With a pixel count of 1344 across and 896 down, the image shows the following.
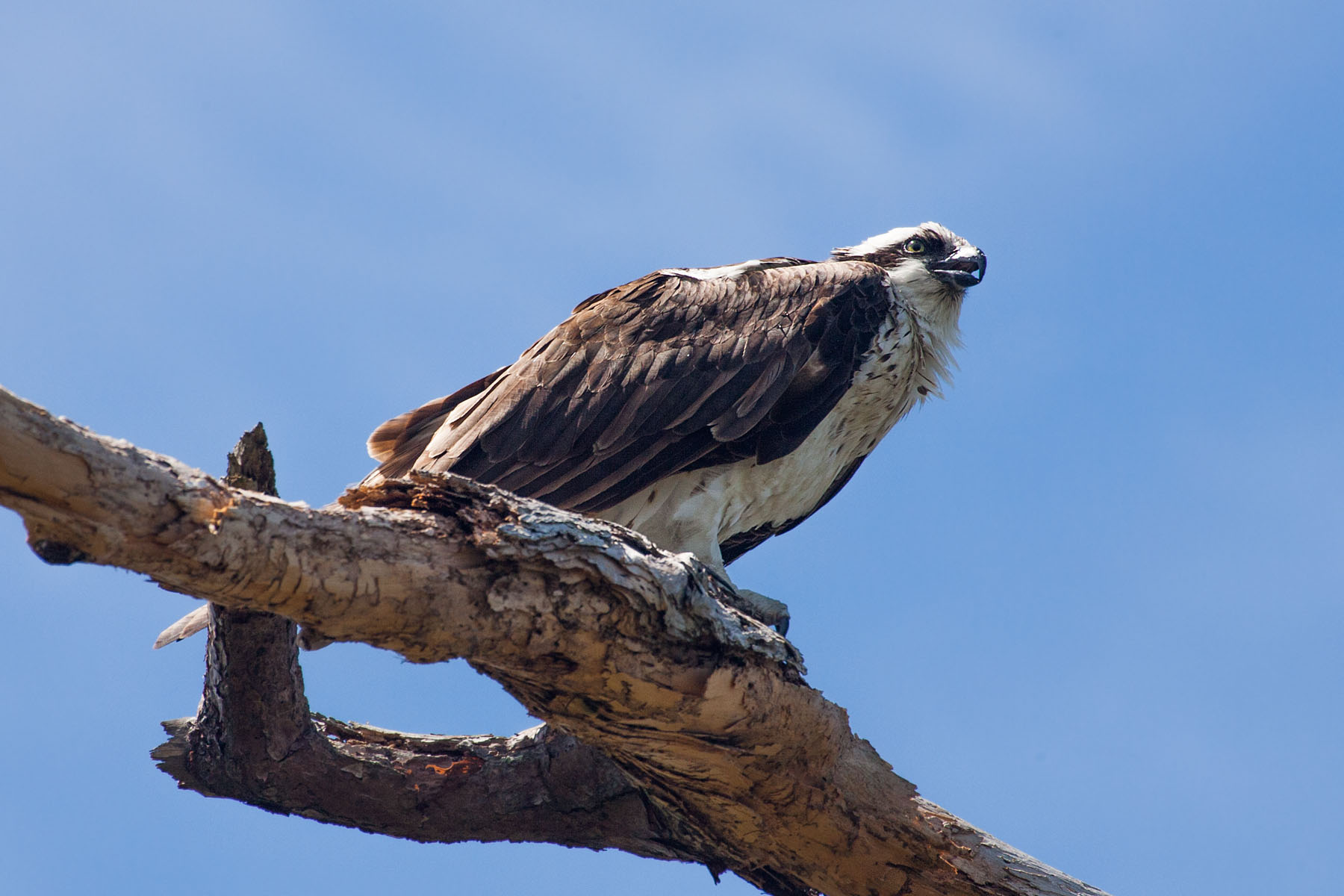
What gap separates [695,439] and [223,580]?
3.14 meters

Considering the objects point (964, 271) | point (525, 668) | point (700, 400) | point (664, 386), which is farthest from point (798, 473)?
point (525, 668)

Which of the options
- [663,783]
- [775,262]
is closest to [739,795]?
[663,783]

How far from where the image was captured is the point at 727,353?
6.42m

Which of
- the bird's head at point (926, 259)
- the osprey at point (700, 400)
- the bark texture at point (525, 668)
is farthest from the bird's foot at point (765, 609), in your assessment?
the bird's head at point (926, 259)

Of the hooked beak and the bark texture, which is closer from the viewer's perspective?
the bark texture

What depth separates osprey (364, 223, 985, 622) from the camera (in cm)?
621

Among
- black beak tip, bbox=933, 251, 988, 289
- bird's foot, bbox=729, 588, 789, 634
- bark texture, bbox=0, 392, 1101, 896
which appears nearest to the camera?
bark texture, bbox=0, 392, 1101, 896

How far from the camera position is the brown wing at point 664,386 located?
20.3 ft

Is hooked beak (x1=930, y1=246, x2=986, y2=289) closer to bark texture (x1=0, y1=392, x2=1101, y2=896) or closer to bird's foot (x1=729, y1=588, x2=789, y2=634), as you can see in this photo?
bird's foot (x1=729, y1=588, x2=789, y2=634)

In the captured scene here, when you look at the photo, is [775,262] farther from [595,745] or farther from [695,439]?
[595,745]

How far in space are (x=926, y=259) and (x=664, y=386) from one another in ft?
6.85

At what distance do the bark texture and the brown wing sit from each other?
1.39 metres

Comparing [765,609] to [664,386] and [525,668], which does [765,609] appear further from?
[525,668]

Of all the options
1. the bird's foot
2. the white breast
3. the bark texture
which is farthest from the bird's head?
the bark texture
